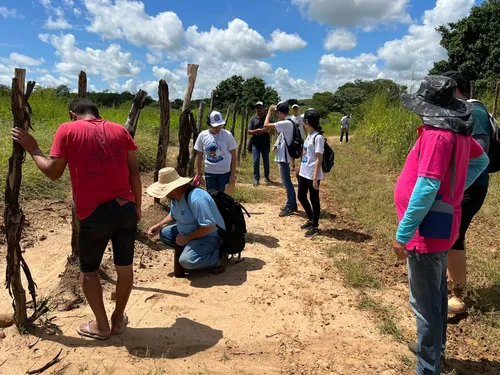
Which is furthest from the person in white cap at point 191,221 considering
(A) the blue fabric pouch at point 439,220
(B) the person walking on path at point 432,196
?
(A) the blue fabric pouch at point 439,220

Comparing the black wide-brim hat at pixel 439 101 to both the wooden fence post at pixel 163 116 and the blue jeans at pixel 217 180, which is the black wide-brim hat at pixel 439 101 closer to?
the blue jeans at pixel 217 180

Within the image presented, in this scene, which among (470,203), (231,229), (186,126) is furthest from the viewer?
(186,126)

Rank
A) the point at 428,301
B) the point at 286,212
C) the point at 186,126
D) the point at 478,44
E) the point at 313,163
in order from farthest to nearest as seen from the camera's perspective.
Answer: the point at 478,44, the point at 286,212, the point at 186,126, the point at 313,163, the point at 428,301

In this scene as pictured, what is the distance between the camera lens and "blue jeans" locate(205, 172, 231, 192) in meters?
4.97

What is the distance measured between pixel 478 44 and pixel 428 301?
23816 mm

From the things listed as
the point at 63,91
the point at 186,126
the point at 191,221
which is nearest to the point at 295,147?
the point at 186,126

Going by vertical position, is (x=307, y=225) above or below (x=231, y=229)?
below

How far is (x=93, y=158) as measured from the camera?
2.37m

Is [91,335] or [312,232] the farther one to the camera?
[312,232]

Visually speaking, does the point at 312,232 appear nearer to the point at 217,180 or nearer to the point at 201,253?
the point at 217,180

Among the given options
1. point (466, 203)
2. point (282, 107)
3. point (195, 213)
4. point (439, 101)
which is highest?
point (282, 107)

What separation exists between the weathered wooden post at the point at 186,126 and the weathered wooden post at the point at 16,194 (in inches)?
133

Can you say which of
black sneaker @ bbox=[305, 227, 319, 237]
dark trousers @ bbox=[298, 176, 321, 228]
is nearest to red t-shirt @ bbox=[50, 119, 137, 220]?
dark trousers @ bbox=[298, 176, 321, 228]

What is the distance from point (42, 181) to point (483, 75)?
74.3 ft
